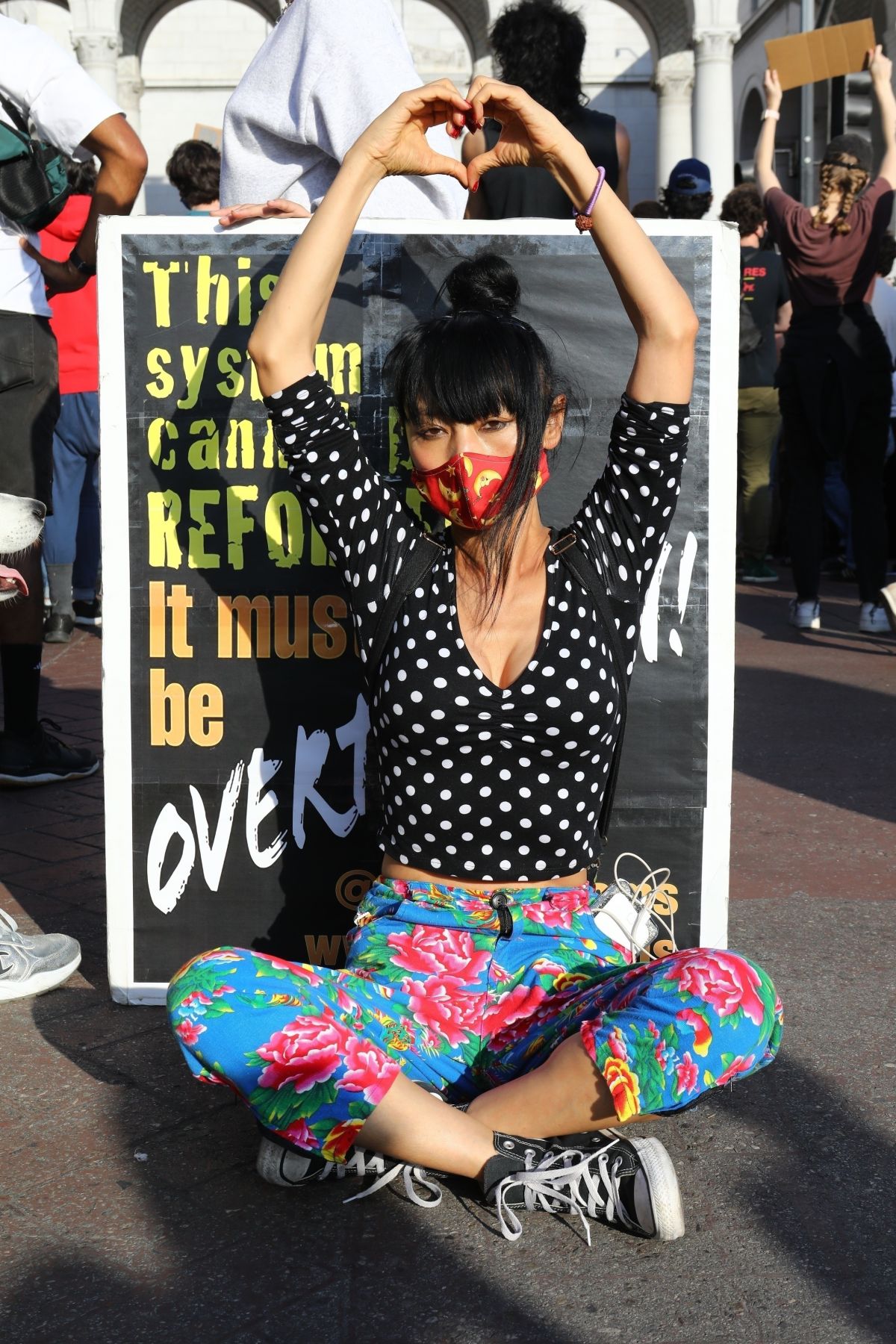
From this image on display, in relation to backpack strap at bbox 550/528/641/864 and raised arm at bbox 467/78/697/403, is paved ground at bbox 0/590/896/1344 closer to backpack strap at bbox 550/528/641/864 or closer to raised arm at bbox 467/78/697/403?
backpack strap at bbox 550/528/641/864

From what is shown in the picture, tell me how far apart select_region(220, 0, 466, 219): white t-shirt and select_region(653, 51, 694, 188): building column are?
23704 mm

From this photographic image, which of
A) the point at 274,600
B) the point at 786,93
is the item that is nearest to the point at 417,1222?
the point at 274,600

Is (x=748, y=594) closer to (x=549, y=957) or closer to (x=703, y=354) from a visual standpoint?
(x=703, y=354)

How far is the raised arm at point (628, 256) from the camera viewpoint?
2.48m

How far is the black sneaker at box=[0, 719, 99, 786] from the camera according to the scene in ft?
15.4

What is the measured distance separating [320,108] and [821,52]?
4270 millimetres

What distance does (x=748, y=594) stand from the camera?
353 inches

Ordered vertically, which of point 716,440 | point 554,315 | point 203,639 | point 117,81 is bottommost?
point 203,639

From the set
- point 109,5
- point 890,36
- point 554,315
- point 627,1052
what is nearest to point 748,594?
point 554,315

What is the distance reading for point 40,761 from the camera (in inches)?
188

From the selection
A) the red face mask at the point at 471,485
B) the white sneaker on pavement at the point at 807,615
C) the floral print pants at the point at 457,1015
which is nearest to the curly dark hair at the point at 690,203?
the white sneaker on pavement at the point at 807,615

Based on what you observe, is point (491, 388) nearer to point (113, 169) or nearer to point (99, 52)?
point (113, 169)

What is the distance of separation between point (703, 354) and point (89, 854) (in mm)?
2159

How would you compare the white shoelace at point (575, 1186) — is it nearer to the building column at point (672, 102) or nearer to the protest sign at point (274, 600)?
the protest sign at point (274, 600)
